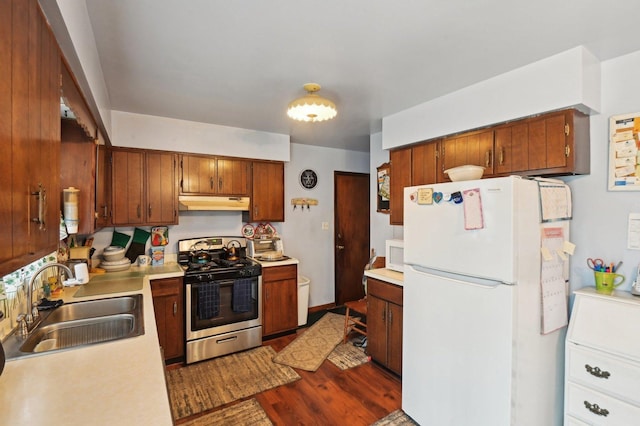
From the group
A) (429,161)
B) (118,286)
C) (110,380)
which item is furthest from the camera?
(429,161)

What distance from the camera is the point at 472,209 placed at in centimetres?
Answer: 184

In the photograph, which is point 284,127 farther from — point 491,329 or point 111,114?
point 491,329

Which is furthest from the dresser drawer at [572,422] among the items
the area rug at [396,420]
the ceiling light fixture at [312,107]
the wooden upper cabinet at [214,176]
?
the wooden upper cabinet at [214,176]

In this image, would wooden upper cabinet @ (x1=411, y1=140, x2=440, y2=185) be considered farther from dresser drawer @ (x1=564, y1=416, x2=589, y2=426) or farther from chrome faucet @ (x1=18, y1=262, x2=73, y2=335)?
chrome faucet @ (x1=18, y1=262, x2=73, y2=335)

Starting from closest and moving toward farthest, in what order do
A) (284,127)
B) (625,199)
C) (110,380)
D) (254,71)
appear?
(110,380) < (625,199) < (254,71) < (284,127)

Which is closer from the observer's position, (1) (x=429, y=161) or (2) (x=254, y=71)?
(2) (x=254, y=71)

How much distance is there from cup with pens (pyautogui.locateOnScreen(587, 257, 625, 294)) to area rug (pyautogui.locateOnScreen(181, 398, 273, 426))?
236cm

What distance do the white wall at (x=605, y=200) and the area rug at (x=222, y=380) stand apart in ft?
8.06

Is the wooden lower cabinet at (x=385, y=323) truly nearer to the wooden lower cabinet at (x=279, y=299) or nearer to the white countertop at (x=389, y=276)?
the white countertop at (x=389, y=276)

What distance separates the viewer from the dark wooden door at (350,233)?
4.72 metres

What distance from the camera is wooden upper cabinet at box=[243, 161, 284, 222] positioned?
12.1ft

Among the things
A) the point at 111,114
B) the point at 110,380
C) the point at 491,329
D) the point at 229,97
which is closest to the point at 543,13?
the point at 491,329

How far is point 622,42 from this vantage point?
1.81m

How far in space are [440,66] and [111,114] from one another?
114 inches
